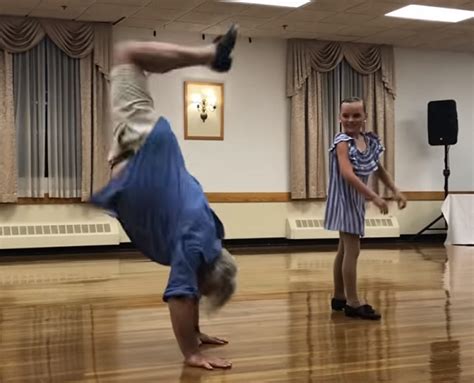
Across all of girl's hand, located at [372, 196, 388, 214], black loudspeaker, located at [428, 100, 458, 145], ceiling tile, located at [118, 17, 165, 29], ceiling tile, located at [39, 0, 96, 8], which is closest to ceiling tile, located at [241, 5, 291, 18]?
ceiling tile, located at [118, 17, 165, 29]

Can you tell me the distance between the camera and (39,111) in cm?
771

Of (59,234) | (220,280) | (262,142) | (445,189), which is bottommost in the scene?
(59,234)

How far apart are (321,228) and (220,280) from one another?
6.46 meters

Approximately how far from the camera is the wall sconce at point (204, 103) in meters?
8.46

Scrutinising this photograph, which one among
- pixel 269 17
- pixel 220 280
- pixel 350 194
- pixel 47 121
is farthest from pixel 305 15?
pixel 220 280

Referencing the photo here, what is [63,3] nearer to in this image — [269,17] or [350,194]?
[269,17]

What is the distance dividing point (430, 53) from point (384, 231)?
2.83 m

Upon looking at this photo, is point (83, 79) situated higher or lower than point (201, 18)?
lower

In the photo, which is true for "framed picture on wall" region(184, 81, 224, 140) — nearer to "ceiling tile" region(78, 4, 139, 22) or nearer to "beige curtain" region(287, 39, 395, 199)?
"beige curtain" region(287, 39, 395, 199)

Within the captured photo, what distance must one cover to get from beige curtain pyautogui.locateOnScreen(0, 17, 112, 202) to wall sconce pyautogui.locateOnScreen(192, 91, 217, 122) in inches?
46.3

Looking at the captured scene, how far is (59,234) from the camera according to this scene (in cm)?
772

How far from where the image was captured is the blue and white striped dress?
3.47 meters

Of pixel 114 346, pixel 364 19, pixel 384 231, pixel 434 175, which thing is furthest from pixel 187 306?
pixel 434 175

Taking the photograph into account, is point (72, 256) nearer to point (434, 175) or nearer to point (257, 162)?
point (257, 162)
